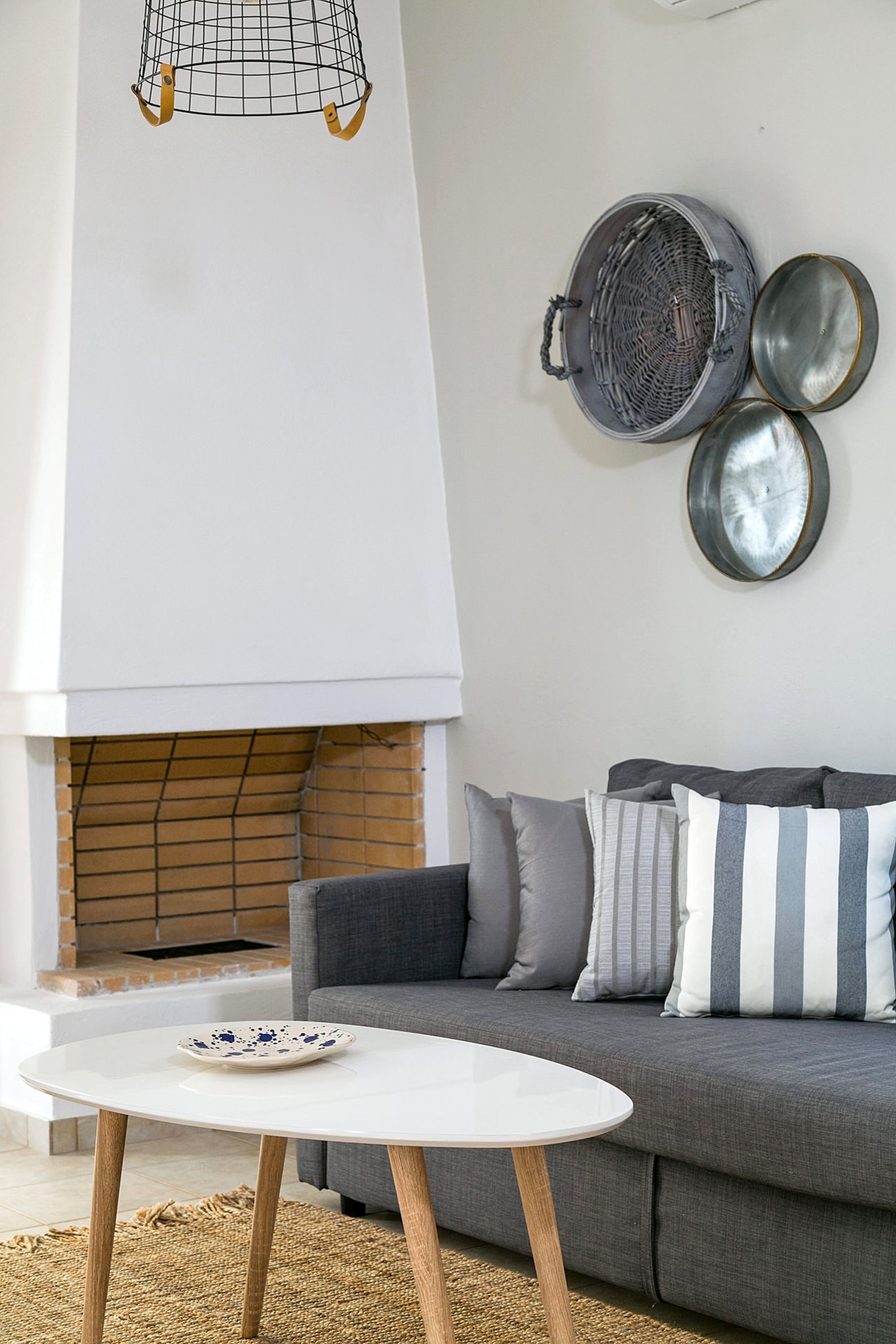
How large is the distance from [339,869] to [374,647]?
804 mm

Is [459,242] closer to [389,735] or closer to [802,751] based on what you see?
[389,735]

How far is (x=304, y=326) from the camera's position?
13.3 feet

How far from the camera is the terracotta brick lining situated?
4.28 meters

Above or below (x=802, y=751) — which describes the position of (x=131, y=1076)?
below

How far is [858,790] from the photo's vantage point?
283 cm

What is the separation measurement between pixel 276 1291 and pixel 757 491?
6.23 feet

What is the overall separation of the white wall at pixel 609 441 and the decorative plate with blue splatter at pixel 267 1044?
1.40m

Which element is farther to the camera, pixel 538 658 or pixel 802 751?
pixel 538 658

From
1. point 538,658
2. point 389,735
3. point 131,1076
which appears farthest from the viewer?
point 389,735

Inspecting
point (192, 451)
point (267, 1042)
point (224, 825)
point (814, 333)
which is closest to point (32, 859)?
point (224, 825)

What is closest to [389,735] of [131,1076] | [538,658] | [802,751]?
[538,658]

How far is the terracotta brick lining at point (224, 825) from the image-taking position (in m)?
4.28

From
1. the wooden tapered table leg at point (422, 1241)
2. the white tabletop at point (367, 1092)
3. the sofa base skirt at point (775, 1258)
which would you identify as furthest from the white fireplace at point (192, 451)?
the wooden tapered table leg at point (422, 1241)

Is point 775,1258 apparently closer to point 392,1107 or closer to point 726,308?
point 392,1107
